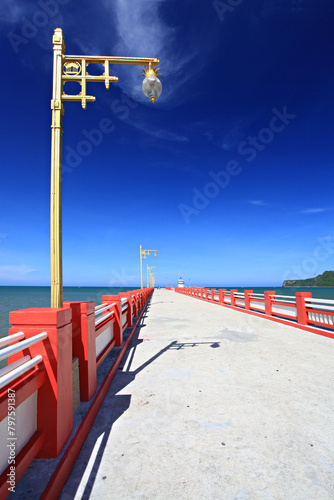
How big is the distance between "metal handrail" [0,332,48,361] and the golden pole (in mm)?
668

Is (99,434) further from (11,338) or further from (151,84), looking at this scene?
(151,84)

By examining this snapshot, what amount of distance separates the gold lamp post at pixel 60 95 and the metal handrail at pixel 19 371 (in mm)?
741

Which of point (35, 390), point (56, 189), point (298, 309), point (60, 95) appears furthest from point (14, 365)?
point (298, 309)

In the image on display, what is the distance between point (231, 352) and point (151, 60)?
610cm

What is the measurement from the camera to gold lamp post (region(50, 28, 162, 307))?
9.65 feet

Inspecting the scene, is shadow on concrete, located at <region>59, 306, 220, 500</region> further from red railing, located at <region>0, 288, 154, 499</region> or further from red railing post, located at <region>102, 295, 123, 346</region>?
red railing post, located at <region>102, 295, 123, 346</region>

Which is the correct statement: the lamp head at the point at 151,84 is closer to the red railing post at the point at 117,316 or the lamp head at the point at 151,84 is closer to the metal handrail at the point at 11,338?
the metal handrail at the point at 11,338

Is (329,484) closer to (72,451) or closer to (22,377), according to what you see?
(72,451)

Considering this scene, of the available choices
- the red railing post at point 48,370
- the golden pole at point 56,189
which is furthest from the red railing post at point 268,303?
the red railing post at point 48,370

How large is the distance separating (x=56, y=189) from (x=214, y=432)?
3368 mm

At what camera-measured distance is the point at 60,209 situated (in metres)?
3.04

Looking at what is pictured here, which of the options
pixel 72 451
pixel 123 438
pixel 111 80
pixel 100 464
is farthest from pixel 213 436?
pixel 111 80

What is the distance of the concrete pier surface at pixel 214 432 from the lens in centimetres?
203

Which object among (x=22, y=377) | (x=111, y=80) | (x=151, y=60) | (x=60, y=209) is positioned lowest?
(x=22, y=377)
